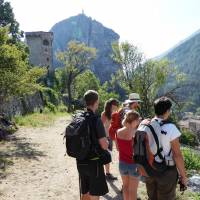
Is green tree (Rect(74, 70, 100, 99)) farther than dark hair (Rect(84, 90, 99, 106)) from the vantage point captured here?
Yes

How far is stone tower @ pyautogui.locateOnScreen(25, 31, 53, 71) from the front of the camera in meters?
81.1

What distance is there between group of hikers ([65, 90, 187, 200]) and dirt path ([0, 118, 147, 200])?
2.80 metres

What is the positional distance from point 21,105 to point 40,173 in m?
26.7

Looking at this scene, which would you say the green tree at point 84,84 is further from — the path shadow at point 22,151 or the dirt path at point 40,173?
the path shadow at point 22,151

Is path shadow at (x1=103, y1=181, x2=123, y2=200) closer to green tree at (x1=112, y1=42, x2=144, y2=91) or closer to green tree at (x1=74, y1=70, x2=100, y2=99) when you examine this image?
green tree at (x1=112, y1=42, x2=144, y2=91)

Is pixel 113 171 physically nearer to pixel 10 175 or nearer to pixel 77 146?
pixel 10 175

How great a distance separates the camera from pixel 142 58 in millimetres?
43656

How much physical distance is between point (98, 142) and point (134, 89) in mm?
35597

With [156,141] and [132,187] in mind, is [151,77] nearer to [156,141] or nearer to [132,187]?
Answer: [132,187]

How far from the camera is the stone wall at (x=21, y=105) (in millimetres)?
31658

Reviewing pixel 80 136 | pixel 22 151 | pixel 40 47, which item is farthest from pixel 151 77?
pixel 40 47

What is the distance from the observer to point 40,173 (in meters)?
12.1

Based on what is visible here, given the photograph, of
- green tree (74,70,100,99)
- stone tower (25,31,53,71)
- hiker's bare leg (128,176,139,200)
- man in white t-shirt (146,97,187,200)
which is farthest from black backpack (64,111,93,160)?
stone tower (25,31,53,71)

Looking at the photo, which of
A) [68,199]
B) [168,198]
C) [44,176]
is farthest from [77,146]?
[44,176]
